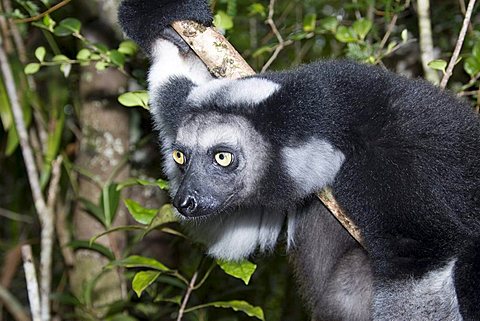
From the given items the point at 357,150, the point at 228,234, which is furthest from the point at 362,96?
the point at 228,234

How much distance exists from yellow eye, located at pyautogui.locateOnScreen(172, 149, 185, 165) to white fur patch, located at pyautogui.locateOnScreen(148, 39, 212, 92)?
1.44 feet

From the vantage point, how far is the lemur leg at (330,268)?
10.4 feet

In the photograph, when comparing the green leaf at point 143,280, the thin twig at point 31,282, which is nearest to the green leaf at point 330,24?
the green leaf at point 143,280

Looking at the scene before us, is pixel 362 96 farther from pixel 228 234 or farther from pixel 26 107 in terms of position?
pixel 26 107

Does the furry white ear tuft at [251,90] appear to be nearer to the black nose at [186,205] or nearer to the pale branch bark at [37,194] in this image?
the black nose at [186,205]

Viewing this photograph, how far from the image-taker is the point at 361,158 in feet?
8.90

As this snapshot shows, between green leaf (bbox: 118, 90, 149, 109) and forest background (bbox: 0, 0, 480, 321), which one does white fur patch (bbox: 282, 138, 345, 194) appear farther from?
green leaf (bbox: 118, 90, 149, 109)

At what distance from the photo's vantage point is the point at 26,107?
4.22 m

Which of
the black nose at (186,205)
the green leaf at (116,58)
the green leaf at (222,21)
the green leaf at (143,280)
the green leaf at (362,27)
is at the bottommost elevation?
the green leaf at (143,280)

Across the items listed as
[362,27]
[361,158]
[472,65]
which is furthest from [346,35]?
[361,158]

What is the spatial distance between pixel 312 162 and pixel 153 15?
0.92 metres

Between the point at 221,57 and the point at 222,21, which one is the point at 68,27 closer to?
the point at 222,21

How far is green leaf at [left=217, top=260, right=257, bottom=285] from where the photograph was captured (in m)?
2.98

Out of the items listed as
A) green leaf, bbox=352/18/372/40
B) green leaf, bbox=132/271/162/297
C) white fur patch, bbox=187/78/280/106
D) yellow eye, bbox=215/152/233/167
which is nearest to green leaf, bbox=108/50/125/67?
white fur patch, bbox=187/78/280/106
